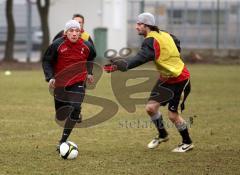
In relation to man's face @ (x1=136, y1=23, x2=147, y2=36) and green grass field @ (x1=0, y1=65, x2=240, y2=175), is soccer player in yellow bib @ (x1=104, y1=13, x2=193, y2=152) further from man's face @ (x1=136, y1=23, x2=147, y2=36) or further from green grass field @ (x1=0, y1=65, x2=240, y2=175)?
green grass field @ (x1=0, y1=65, x2=240, y2=175)

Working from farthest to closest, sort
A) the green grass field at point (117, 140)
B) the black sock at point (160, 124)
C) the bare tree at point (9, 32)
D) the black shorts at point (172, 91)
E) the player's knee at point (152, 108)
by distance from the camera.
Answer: the bare tree at point (9, 32)
the black sock at point (160, 124)
the player's knee at point (152, 108)
the black shorts at point (172, 91)
the green grass field at point (117, 140)

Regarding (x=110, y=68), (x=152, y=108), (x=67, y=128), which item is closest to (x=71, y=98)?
(x=67, y=128)

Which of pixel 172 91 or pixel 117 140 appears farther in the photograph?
pixel 117 140

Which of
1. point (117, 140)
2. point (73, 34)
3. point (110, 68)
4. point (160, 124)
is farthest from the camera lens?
point (117, 140)

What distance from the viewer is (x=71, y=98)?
12008mm

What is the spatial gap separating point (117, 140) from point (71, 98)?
1.72m

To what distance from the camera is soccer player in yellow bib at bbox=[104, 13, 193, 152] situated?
452 inches

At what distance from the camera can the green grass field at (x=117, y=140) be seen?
1055 centimetres

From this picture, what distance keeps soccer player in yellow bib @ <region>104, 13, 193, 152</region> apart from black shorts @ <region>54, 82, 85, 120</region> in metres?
0.84

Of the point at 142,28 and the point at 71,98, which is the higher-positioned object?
the point at 142,28

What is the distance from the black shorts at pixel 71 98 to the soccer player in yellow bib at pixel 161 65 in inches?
32.9

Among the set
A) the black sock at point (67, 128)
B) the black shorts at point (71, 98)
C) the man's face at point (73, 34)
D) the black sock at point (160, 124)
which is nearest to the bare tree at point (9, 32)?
the black shorts at point (71, 98)

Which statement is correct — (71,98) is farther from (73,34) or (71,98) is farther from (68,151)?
(68,151)

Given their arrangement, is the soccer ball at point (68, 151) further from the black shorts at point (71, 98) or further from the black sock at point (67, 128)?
the black shorts at point (71, 98)
